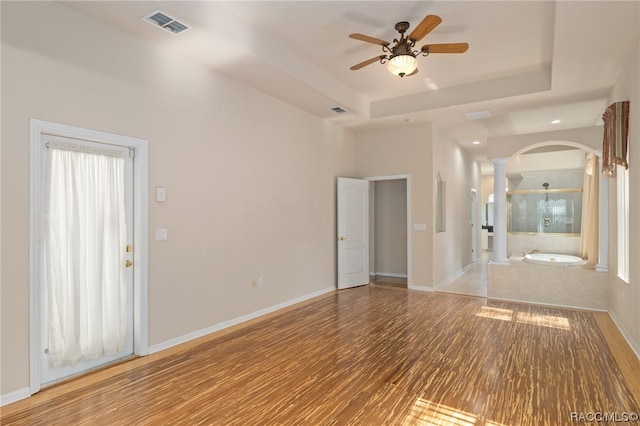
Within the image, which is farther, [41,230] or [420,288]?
[420,288]

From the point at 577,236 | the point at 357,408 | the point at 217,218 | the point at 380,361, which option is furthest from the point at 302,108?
the point at 577,236

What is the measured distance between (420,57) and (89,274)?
437cm

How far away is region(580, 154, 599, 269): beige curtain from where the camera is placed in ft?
17.8

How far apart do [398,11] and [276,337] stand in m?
3.64

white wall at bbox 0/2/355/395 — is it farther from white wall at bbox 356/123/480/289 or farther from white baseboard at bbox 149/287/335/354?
white wall at bbox 356/123/480/289

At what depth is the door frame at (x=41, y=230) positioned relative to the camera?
107 inches

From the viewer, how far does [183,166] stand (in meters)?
3.88

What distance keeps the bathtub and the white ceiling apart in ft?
7.79

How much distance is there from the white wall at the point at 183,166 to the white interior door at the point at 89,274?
6.7 inches

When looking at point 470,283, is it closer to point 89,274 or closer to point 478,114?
point 478,114

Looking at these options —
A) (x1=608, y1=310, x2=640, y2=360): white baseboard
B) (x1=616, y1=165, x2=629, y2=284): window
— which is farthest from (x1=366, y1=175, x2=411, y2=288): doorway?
(x1=616, y1=165, x2=629, y2=284): window

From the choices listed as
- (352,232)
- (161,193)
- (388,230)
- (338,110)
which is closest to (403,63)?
(338,110)

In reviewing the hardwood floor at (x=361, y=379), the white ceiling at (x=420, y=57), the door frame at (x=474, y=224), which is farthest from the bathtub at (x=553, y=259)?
the door frame at (x=474, y=224)

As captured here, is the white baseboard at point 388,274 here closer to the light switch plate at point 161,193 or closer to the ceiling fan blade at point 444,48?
the ceiling fan blade at point 444,48
